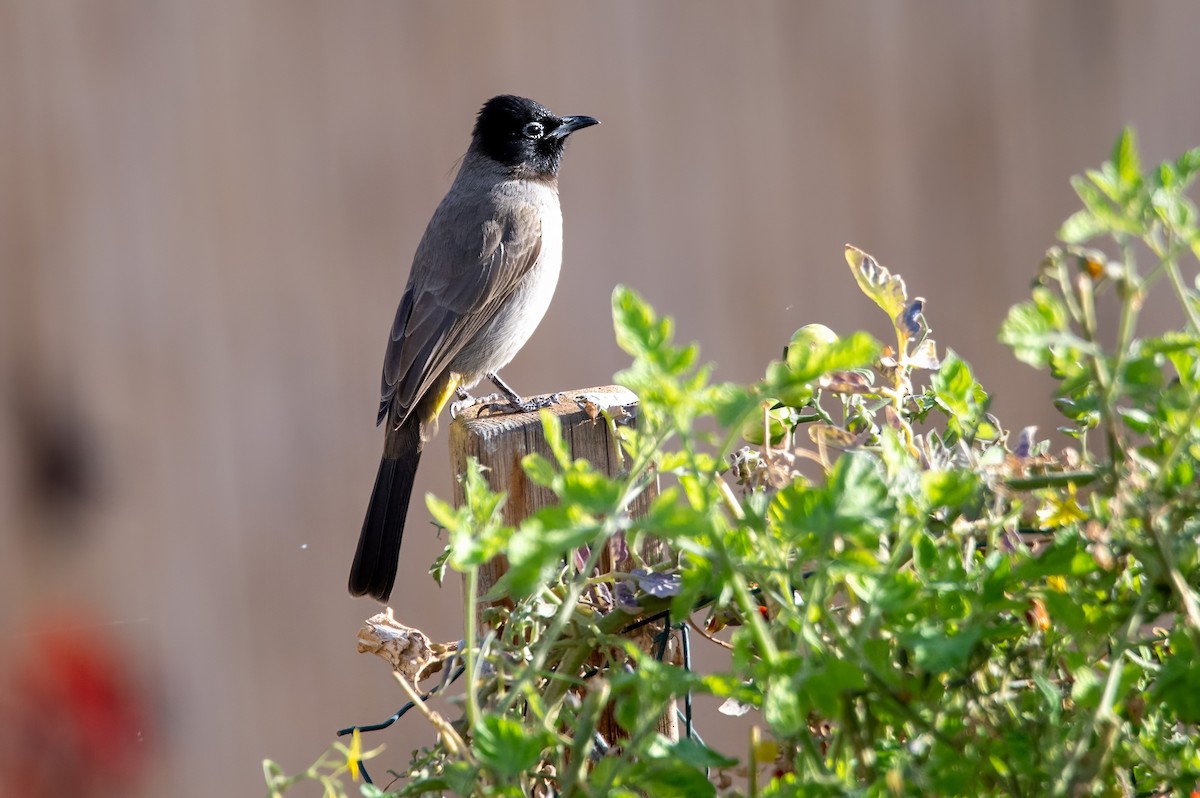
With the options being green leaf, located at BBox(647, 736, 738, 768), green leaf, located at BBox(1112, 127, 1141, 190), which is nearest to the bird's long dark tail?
green leaf, located at BBox(647, 736, 738, 768)

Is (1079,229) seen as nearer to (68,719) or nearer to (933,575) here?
(933,575)

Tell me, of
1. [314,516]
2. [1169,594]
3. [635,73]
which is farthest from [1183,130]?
[1169,594]

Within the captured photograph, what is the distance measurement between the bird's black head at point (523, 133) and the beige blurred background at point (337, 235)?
0.14 metres

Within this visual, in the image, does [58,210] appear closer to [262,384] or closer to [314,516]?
[262,384]

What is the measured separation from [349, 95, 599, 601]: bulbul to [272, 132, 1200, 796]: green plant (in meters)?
2.24

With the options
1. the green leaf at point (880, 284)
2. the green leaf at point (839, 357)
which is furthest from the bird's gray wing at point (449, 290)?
the green leaf at point (839, 357)

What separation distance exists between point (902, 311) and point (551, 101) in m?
2.81

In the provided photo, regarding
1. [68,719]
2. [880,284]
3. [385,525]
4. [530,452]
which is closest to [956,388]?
[880,284]

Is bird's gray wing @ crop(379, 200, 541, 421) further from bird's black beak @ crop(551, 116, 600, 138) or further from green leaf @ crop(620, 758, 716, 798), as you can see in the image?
green leaf @ crop(620, 758, 716, 798)

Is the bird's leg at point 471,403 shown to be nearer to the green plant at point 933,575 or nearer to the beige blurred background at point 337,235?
the beige blurred background at point 337,235

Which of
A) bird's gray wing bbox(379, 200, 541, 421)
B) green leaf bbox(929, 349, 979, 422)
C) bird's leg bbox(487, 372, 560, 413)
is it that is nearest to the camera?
green leaf bbox(929, 349, 979, 422)

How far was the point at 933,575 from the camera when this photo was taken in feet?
3.02

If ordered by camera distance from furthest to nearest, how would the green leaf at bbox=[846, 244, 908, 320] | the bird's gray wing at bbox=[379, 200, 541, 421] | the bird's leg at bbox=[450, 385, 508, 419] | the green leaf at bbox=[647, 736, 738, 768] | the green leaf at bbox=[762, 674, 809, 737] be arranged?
the bird's gray wing at bbox=[379, 200, 541, 421] < the bird's leg at bbox=[450, 385, 508, 419] < the green leaf at bbox=[846, 244, 908, 320] < the green leaf at bbox=[647, 736, 738, 768] < the green leaf at bbox=[762, 674, 809, 737]

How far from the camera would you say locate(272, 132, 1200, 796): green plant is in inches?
31.9
